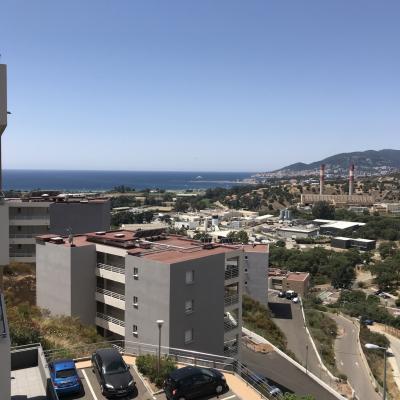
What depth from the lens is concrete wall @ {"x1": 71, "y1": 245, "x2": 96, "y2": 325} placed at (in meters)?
23.2

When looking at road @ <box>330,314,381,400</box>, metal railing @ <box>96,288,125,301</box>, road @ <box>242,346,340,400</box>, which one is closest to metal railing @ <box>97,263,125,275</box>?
metal railing @ <box>96,288,125,301</box>

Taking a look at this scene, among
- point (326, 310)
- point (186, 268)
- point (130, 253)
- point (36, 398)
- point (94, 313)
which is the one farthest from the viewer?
point (326, 310)

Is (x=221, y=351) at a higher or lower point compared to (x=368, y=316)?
higher

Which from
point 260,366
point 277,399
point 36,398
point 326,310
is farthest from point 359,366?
point 36,398

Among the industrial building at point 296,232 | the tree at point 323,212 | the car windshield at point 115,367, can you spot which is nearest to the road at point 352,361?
the car windshield at point 115,367

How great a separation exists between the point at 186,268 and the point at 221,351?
4.73 metres

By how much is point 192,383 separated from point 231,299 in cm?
1035

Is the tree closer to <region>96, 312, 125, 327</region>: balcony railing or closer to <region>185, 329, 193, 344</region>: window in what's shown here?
<region>96, 312, 125, 327</region>: balcony railing

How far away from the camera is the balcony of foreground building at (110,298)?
72.8ft

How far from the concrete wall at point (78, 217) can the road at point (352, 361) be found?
21.6 m

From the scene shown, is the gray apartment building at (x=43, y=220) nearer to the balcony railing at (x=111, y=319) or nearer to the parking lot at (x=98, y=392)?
→ the balcony railing at (x=111, y=319)

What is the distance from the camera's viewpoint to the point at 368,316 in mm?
56156

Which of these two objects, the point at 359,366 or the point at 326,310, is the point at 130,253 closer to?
the point at 359,366

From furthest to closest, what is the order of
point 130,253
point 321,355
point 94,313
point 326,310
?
point 326,310
point 321,355
point 94,313
point 130,253
